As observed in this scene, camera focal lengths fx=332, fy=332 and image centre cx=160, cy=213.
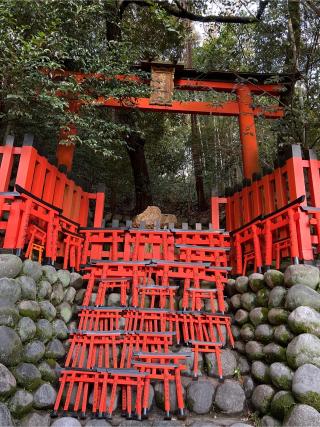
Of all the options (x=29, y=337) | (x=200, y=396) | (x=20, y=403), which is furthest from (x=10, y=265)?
(x=200, y=396)

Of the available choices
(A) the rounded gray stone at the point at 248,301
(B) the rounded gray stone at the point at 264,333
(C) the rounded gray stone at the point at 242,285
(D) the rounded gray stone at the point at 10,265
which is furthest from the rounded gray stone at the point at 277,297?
(D) the rounded gray stone at the point at 10,265

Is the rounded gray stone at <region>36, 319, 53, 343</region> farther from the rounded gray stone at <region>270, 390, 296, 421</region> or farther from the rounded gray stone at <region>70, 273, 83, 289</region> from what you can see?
the rounded gray stone at <region>270, 390, 296, 421</region>

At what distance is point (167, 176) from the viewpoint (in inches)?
554

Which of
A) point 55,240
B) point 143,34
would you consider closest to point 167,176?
point 143,34

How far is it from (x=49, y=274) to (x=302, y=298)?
129 inches

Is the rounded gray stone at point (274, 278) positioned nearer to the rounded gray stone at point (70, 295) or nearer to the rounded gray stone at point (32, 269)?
the rounded gray stone at point (70, 295)

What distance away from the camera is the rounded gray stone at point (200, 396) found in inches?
149

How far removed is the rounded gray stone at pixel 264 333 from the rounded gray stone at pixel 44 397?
98.9 inches

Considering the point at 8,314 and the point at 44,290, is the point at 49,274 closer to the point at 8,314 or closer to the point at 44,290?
the point at 44,290

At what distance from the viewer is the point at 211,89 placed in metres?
7.22

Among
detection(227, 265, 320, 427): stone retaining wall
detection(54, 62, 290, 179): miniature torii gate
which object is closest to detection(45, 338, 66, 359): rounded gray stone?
detection(227, 265, 320, 427): stone retaining wall

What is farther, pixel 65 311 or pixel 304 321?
pixel 65 311

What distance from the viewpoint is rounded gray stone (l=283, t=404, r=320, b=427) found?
306 cm

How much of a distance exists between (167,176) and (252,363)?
10570 mm
